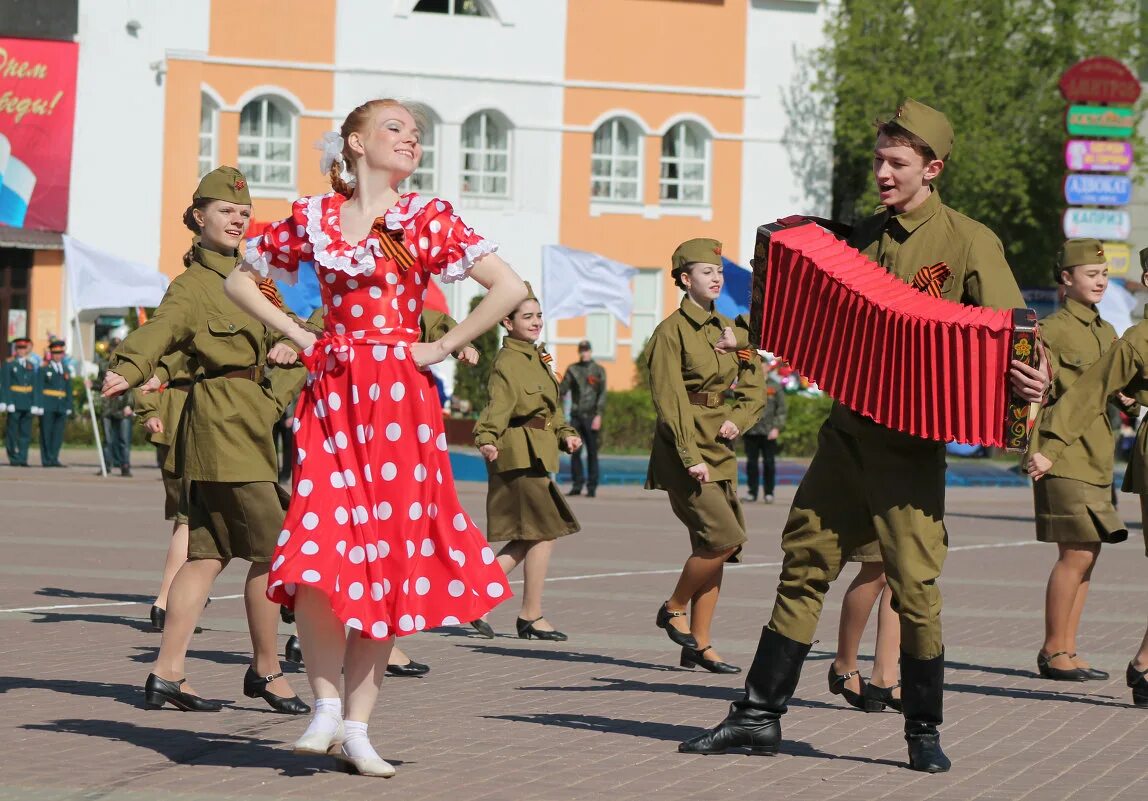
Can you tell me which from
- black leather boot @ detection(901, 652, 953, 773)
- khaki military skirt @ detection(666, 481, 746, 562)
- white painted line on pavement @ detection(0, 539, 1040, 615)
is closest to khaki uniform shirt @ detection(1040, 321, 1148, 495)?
black leather boot @ detection(901, 652, 953, 773)

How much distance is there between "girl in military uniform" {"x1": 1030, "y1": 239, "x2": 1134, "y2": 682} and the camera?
9.68 metres

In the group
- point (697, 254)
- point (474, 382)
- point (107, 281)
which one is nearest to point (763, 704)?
point (697, 254)

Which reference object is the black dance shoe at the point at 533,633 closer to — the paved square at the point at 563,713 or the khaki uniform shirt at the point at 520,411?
the paved square at the point at 563,713

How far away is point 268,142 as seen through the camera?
135 feet

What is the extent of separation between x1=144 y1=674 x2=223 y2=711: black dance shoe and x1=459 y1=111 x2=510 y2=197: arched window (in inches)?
1377

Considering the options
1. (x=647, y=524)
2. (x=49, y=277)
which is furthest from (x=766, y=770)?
(x=49, y=277)

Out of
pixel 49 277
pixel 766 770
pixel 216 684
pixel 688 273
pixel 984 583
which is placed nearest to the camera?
pixel 766 770

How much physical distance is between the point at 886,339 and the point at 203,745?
8.83 ft

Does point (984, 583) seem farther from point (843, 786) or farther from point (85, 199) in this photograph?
point (85, 199)

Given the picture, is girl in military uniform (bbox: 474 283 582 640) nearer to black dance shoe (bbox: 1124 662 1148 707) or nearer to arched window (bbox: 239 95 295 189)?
black dance shoe (bbox: 1124 662 1148 707)

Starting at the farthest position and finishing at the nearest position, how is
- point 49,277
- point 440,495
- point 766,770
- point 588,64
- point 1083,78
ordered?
point 588,64 < point 49,277 < point 1083,78 < point 766,770 < point 440,495

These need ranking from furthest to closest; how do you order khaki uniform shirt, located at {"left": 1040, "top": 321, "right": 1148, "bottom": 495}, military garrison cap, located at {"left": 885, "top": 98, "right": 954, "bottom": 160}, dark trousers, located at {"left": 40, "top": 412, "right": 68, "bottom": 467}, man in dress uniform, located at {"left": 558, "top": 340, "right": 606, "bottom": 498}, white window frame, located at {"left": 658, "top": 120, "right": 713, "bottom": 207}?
white window frame, located at {"left": 658, "top": 120, "right": 713, "bottom": 207}
dark trousers, located at {"left": 40, "top": 412, "right": 68, "bottom": 467}
man in dress uniform, located at {"left": 558, "top": 340, "right": 606, "bottom": 498}
khaki uniform shirt, located at {"left": 1040, "top": 321, "right": 1148, "bottom": 495}
military garrison cap, located at {"left": 885, "top": 98, "right": 954, "bottom": 160}

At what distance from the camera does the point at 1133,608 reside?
1309cm

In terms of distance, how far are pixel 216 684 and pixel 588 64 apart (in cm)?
Result: 3552
